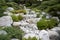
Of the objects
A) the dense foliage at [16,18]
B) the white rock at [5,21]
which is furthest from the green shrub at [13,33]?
the dense foliage at [16,18]

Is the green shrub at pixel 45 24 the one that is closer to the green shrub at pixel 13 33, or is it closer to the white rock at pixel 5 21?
the white rock at pixel 5 21

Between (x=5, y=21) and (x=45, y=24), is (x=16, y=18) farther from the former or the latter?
(x=45, y=24)

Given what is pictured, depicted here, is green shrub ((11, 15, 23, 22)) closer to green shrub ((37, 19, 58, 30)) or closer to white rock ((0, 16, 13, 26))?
white rock ((0, 16, 13, 26))

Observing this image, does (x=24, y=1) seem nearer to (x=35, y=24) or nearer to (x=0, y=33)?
(x=35, y=24)

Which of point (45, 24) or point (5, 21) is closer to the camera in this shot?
point (5, 21)

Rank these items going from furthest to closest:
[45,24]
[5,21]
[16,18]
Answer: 1. [16,18]
2. [45,24]
3. [5,21]

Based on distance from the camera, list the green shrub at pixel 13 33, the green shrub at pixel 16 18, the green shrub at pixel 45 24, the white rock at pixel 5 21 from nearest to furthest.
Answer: the green shrub at pixel 13 33
the white rock at pixel 5 21
the green shrub at pixel 45 24
the green shrub at pixel 16 18

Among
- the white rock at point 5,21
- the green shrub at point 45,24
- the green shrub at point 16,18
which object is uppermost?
the white rock at point 5,21

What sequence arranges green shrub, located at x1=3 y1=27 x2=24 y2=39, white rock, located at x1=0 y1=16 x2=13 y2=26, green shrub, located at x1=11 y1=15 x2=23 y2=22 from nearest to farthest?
green shrub, located at x1=3 y1=27 x2=24 y2=39, white rock, located at x1=0 y1=16 x2=13 y2=26, green shrub, located at x1=11 y1=15 x2=23 y2=22

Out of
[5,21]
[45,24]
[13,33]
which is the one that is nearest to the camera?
[13,33]

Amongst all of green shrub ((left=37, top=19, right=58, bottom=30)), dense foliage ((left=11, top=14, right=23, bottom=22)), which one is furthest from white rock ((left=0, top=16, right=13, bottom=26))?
green shrub ((left=37, top=19, right=58, bottom=30))

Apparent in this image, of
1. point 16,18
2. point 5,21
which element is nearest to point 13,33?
point 5,21

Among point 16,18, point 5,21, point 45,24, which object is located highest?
point 5,21

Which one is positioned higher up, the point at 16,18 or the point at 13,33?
the point at 13,33
